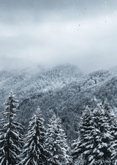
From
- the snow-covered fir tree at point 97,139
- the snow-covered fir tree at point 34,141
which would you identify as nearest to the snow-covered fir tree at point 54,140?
the snow-covered fir tree at point 97,139

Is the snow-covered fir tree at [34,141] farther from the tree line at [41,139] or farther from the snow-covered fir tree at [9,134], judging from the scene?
the snow-covered fir tree at [9,134]

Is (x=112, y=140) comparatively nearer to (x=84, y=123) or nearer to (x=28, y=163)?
(x=84, y=123)

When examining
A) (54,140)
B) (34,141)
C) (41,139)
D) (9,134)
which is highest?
(9,134)

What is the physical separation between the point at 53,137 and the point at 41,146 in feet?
20.4

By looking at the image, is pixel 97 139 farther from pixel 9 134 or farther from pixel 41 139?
pixel 9 134

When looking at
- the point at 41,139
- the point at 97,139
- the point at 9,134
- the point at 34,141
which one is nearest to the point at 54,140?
the point at 41,139

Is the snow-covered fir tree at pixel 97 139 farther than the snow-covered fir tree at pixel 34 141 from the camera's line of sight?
Yes

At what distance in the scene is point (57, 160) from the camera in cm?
5012

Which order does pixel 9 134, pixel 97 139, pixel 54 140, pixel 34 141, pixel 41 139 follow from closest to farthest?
pixel 34 141 < pixel 41 139 < pixel 97 139 < pixel 9 134 < pixel 54 140

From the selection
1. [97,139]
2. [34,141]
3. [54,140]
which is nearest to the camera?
[34,141]

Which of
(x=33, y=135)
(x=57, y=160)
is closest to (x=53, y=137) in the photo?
(x=57, y=160)

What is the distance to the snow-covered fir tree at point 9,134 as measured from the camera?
43.4 metres

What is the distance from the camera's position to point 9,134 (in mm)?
43906

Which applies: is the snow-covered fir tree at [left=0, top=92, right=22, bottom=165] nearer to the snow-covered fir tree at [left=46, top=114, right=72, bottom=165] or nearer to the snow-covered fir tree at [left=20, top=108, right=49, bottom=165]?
the snow-covered fir tree at [left=20, top=108, right=49, bottom=165]
